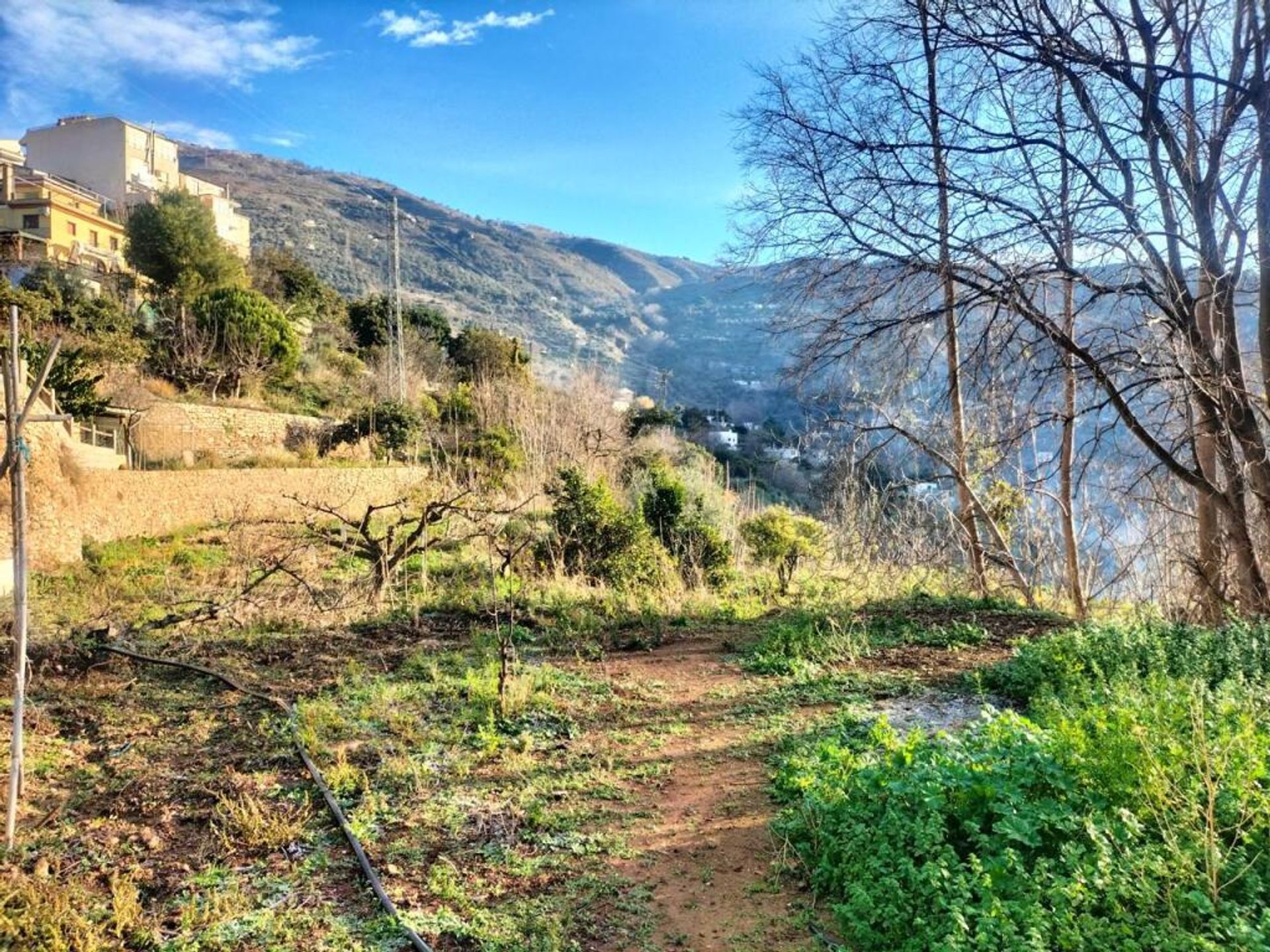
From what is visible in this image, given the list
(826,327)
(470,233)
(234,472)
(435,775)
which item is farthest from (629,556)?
(470,233)

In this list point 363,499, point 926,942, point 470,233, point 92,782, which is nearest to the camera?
point 926,942

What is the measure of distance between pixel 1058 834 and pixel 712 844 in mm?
1475

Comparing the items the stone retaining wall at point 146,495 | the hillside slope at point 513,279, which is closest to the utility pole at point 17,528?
the stone retaining wall at point 146,495

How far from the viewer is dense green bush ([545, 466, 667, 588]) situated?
9672 mm

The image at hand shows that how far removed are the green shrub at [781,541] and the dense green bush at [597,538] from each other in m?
2.20

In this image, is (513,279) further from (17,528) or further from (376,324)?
(17,528)

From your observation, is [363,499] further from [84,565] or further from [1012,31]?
[1012,31]

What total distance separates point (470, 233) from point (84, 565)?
70.1 m

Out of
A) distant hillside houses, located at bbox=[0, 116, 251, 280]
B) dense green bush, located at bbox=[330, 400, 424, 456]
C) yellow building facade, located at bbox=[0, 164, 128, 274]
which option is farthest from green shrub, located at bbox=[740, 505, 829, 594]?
yellow building facade, located at bbox=[0, 164, 128, 274]

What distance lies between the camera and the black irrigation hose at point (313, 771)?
2791 mm

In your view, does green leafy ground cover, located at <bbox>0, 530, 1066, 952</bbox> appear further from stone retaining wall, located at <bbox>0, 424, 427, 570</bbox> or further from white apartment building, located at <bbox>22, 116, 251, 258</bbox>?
white apartment building, located at <bbox>22, 116, 251, 258</bbox>

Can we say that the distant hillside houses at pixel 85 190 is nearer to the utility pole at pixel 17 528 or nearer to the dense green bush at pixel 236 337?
the dense green bush at pixel 236 337

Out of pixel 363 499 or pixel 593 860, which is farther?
pixel 363 499

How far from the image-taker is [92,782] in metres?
3.90
